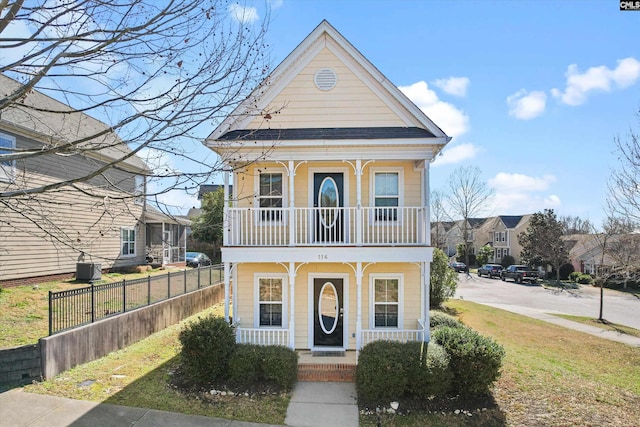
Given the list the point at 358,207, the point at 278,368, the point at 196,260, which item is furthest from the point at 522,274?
the point at 278,368

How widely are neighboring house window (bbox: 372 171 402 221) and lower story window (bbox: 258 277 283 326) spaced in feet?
12.2

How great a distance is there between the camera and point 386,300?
36.7 ft

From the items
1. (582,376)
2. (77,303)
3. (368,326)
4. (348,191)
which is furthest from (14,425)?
(582,376)

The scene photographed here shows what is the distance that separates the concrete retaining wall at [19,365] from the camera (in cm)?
791

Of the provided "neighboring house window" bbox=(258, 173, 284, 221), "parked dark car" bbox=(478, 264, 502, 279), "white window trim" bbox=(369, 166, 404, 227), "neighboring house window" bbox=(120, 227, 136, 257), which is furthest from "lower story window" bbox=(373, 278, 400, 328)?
"parked dark car" bbox=(478, 264, 502, 279)

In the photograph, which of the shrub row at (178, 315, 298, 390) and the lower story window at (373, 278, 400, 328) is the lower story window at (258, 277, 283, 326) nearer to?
the shrub row at (178, 315, 298, 390)

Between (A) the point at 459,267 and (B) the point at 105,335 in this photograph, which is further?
(A) the point at 459,267

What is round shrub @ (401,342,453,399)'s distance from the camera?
27.6 feet

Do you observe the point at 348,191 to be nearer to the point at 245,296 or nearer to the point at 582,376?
the point at 245,296

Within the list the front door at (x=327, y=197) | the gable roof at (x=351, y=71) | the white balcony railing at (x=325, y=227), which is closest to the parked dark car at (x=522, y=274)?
the white balcony railing at (x=325, y=227)

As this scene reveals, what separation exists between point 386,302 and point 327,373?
9.10 ft

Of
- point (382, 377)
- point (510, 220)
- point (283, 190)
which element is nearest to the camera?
point (382, 377)

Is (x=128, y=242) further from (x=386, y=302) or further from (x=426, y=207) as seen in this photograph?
(x=426, y=207)

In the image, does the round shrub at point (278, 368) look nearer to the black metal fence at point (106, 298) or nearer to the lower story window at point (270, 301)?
the lower story window at point (270, 301)
